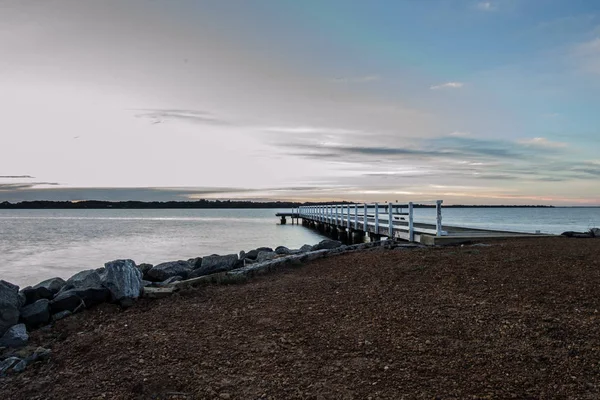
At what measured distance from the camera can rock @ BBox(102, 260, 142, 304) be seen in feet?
23.4

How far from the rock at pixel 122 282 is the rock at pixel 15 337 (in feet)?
4.35

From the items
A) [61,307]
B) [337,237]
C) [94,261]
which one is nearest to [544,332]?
[61,307]

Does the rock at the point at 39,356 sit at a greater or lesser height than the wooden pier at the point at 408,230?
lesser

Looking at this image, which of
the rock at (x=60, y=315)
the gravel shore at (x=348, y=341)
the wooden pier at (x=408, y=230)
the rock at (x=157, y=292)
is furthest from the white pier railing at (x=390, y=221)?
the rock at (x=60, y=315)

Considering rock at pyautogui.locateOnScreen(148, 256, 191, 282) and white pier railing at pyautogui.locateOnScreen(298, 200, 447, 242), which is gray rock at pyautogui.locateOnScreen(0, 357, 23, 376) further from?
white pier railing at pyautogui.locateOnScreen(298, 200, 447, 242)

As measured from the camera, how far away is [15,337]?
231 inches

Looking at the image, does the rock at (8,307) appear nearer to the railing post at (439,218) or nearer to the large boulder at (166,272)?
the large boulder at (166,272)

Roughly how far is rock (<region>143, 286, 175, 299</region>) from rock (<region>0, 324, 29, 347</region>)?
71.0 inches

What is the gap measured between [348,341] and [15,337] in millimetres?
4192

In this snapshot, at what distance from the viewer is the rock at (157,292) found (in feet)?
24.5

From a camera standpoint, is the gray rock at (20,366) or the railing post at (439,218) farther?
the railing post at (439,218)

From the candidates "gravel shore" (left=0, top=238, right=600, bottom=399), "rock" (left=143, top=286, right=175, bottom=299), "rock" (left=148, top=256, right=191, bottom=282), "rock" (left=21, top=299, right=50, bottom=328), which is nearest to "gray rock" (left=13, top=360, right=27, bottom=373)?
"gravel shore" (left=0, top=238, right=600, bottom=399)

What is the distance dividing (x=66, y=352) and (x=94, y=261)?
18.9 m

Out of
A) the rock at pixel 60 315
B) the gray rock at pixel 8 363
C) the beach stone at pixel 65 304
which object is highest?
the beach stone at pixel 65 304
